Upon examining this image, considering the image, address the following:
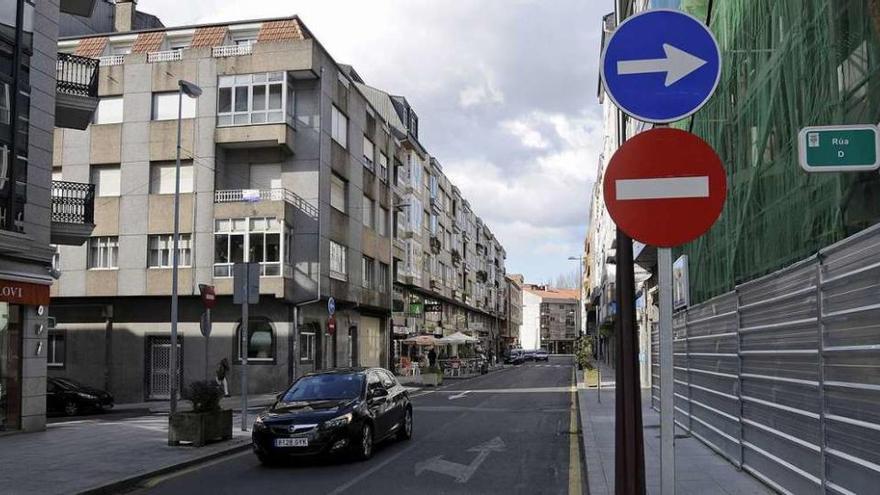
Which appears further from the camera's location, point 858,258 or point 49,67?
point 49,67

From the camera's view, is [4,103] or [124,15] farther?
[124,15]

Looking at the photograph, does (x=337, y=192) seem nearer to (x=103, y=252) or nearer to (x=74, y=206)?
(x=103, y=252)

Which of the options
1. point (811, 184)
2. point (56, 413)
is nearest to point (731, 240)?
point (811, 184)

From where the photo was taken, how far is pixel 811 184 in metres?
6.94

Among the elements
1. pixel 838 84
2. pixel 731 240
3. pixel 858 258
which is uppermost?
pixel 838 84

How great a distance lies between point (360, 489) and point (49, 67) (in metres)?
13.2

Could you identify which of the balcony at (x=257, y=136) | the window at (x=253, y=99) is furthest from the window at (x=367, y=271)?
the window at (x=253, y=99)

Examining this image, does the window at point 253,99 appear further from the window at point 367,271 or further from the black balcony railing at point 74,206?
the black balcony railing at point 74,206

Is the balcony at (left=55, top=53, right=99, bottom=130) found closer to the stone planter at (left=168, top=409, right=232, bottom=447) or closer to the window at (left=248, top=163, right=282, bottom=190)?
the stone planter at (left=168, top=409, right=232, bottom=447)

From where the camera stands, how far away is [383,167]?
45125 millimetres

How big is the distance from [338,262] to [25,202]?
66.2 ft

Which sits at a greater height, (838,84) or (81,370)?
(838,84)

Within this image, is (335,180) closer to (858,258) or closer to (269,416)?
(269,416)

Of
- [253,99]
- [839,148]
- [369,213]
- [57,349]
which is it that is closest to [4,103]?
[839,148]
